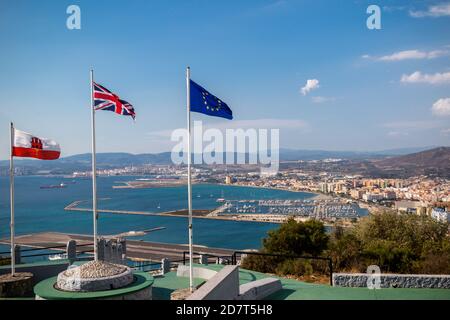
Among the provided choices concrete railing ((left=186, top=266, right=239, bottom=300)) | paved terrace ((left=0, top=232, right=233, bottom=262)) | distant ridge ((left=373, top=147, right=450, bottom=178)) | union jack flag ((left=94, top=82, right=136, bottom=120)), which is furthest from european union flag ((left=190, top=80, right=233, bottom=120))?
distant ridge ((left=373, top=147, right=450, bottom=178))

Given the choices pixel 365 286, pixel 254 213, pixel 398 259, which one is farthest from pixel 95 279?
pixel 254 213

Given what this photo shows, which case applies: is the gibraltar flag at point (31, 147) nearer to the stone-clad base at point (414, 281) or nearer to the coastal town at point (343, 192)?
the stone-clad base at point (414, 281)

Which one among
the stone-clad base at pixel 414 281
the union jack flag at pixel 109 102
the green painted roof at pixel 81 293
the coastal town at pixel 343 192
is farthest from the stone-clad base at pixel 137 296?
the coastal town at pixel 343 192

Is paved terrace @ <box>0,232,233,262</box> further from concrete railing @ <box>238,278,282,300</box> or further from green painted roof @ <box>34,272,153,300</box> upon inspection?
green painted roof @ <box>34,272,153,300</box>

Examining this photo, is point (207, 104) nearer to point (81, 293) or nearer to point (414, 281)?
point (81, 293)

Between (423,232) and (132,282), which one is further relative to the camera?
(423,232)

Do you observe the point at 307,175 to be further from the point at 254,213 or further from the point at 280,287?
the point at 280,287
